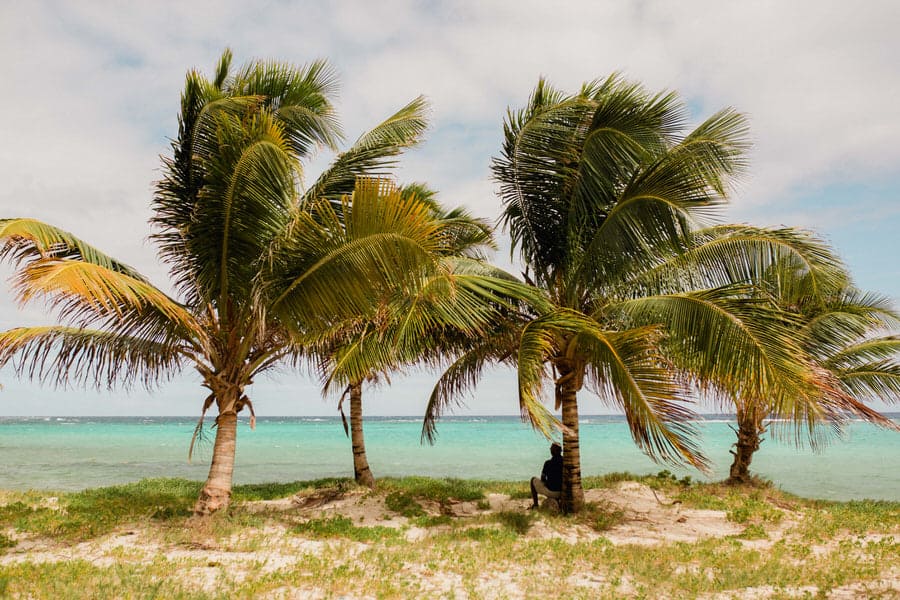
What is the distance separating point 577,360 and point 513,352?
1040 mm

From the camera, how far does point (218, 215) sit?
7.60 meters

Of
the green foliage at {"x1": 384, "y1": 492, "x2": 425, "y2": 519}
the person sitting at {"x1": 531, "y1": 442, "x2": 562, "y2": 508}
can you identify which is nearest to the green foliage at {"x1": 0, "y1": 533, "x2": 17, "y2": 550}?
the green foliage at {"x1": 384, "y1": 492, "x2": 425, "y2": 519}

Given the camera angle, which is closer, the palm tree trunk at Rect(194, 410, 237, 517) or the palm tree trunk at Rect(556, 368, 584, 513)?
the palm tree trunk at Rect(194, 410, 237, 517)

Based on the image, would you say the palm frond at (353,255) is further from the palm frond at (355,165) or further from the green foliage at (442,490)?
the green foliage at (442,490)

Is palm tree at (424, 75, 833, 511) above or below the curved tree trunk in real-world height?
above

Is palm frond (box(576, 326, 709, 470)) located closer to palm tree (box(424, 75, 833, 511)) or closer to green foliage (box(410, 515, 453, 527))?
palm tree (box(424, 75, 833, 511))

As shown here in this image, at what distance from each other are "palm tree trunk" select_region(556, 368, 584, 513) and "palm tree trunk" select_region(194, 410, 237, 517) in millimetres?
4899

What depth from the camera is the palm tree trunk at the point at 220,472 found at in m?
7.76

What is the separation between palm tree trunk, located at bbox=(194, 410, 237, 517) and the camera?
776 centimetres

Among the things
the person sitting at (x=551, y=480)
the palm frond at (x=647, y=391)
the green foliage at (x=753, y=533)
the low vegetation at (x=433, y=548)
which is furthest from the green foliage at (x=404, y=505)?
the green foliage at (x=753, y=533)

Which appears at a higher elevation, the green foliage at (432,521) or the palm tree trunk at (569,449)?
A: the palm tree trunk at (569,449)

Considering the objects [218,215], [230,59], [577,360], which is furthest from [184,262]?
[577,360]

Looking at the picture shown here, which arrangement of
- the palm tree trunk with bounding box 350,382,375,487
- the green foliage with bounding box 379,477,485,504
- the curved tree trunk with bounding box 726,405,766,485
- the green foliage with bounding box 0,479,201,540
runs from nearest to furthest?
the green foliage with bounding box 0,479,201,540
the green foliage with bounding box 379,477,485,504
the palm tree trunk with bounding box 350,382,375,487
the curved tree trunk with bounding box 726,405,766,485

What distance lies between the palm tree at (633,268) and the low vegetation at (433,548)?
1254 millimetres
